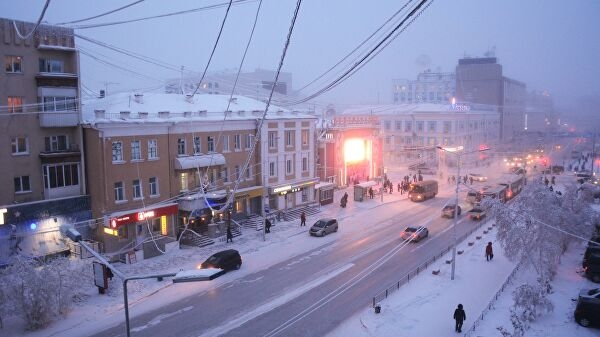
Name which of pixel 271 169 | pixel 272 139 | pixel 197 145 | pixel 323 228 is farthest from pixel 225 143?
pixel 323 228

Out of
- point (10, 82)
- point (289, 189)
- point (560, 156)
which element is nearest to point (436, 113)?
point (560, 156)

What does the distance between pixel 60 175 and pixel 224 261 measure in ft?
42.0

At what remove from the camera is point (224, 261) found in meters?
28.6

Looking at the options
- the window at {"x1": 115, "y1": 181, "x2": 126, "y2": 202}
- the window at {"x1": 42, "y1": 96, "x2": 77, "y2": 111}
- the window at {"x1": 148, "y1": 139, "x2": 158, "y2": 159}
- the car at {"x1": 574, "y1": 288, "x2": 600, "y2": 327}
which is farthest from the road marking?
the window at {"x1": 42, "y1": 96, "x2": 77, "y2": 111}

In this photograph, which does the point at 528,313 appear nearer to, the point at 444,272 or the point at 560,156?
the point at 444,272

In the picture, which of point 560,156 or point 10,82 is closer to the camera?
point 10,82

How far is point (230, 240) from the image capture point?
117 ft

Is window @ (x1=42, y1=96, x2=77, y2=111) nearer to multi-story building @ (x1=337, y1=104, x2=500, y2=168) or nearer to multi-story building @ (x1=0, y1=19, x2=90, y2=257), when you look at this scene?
multi-story building @ (x1=0, y1=19, x2=90, y2=257)

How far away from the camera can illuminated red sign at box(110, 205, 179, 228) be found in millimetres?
31500

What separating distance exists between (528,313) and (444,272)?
7.33 meters

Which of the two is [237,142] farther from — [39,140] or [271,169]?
[39,140]

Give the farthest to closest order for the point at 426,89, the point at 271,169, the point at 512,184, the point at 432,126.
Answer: the point at 426,89, the point at 432,126, the point at 512,184, the point at 271,169

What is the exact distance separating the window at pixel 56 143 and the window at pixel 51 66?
14.1ft

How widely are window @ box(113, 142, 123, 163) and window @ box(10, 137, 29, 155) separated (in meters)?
5.09
